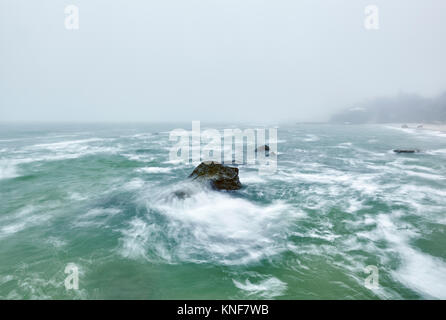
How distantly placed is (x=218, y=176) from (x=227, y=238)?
6518mm

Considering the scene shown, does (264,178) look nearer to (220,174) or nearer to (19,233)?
(220,174)

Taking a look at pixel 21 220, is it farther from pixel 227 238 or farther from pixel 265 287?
pixel 265 287

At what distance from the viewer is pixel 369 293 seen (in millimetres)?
6395

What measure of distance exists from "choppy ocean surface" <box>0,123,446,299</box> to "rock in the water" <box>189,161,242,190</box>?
93 centimetres

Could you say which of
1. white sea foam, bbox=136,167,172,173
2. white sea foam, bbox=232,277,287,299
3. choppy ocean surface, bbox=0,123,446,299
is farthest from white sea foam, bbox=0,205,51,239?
white sea foam, bbox=232,277,287,299

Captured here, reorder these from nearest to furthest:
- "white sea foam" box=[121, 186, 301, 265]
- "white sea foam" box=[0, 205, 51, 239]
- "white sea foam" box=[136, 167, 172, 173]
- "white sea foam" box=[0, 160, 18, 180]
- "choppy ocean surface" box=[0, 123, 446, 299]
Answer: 1. "choppy ocean surface" box=[0, 123, 446, 299]
2. "white sea foam" box=[121, 186, 301, 265]
3. "white sea foam" box=[0, 205, 51, 239]
4. "white sea foam" box=[0, 160, 18, 180]
5. "white sea foam" box=[136, 167, 172, 173]

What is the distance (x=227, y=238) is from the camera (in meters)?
9.67

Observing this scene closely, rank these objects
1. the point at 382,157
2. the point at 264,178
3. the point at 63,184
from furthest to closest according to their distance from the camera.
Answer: the point at 382,157 < the point at 264,178 < the point at 63,184

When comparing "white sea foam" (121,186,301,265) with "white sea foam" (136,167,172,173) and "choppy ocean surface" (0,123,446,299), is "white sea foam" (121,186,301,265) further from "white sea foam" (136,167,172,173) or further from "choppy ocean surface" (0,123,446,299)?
"white sea foam" (136,167,172,173)

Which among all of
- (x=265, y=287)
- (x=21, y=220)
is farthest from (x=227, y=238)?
(x=21, y=220)

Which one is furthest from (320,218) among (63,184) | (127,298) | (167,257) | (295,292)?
(63,184)

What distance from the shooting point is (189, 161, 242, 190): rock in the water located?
15.5 meters
